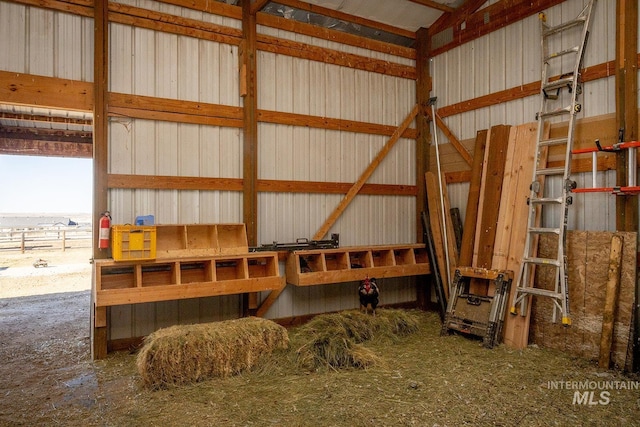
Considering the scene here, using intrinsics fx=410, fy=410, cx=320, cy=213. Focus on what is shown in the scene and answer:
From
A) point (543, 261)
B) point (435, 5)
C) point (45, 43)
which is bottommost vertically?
point (543, 261)

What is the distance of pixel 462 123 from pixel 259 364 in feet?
14.0

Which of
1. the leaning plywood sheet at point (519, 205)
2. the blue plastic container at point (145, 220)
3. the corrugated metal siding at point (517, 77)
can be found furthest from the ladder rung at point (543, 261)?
the blue plastic container at point (145, 220)

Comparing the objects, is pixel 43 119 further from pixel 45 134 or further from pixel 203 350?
pixel 203 350

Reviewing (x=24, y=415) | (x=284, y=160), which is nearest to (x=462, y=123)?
(x=284, y=160)

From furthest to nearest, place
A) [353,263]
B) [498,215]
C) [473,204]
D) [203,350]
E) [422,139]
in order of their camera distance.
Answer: [422,139], [353,263], [473,204], [498,215], [203,350]

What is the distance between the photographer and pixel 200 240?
4.76 metres

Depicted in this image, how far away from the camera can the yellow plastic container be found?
159 inches

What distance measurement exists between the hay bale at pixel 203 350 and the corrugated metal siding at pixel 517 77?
3469mm

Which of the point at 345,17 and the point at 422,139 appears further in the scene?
the point at 422,139

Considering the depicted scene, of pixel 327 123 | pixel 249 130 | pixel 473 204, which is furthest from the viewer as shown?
pixel 327 123

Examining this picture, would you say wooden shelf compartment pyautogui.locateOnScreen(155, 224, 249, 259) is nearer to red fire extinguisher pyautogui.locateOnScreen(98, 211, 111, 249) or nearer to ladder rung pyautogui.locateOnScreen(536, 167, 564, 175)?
red fire extinguisher pyautogui.locateOnScreen(98, 211, 111, 249)

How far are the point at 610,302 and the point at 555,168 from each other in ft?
4.75

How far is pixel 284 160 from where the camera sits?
5.43m

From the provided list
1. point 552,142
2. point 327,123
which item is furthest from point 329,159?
point 552,142
